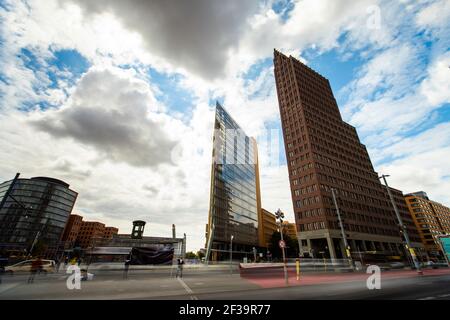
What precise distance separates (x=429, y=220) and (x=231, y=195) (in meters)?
103

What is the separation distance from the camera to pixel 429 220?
329 ft

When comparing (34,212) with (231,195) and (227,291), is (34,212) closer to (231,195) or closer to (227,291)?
(231,195)

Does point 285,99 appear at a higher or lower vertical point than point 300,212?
higher

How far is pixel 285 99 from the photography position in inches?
2926

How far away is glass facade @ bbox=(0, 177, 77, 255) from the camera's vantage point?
8175 centimetres

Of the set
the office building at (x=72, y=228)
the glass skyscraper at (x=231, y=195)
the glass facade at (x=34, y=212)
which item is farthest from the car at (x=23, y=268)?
the office building at (x=72, y=228)

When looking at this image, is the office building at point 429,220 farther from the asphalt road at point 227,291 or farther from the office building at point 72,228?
the office building at point 72,228

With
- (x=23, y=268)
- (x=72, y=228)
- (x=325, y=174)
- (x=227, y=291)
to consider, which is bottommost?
(x=227, y=291)

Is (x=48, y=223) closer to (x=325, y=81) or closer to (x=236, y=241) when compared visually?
(x=236, y=241)

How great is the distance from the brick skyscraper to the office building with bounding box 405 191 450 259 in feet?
72.8

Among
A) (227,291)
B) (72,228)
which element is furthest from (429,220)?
(72,228)
